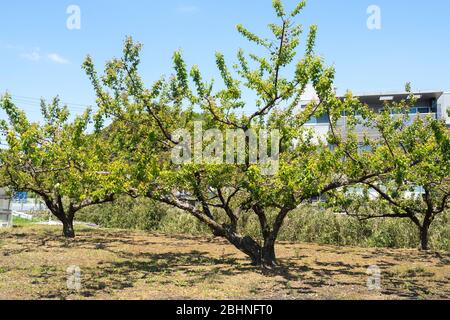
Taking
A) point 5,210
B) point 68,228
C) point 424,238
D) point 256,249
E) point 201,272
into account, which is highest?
point 5,210

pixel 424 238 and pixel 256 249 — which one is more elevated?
pixel 256 249

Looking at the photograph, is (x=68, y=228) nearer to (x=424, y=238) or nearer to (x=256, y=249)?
(x=256, y=249)

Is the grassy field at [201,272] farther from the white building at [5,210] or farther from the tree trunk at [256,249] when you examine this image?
the white building at [5,210]

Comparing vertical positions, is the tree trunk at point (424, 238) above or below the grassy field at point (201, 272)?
above

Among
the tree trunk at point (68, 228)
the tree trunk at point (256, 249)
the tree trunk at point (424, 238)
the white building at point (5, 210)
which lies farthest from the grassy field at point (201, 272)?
the white building at point (5, 210)

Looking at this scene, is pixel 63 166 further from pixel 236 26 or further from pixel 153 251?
pixel 236 26

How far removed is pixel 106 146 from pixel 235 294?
10.5m

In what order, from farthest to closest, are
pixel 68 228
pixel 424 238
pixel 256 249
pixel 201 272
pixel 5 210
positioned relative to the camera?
pixel 5 210 < pixel 68 228 < pixel 424 238 < pixel 256 249 < pixel 201 272

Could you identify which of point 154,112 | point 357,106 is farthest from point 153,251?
point 357,106

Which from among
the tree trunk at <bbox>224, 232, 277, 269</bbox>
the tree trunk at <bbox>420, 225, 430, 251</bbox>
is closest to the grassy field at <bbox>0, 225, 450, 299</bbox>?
the tree trunk at <bbox>224, 232, 277, 269</bbox>

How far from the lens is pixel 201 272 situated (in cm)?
1323

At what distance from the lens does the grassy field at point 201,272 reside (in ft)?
33.8

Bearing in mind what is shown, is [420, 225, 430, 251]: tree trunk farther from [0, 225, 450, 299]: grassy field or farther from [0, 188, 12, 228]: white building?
[0, 188, 12, 228]: white building

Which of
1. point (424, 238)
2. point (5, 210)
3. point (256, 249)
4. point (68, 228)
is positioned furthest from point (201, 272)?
point (5, 210)
